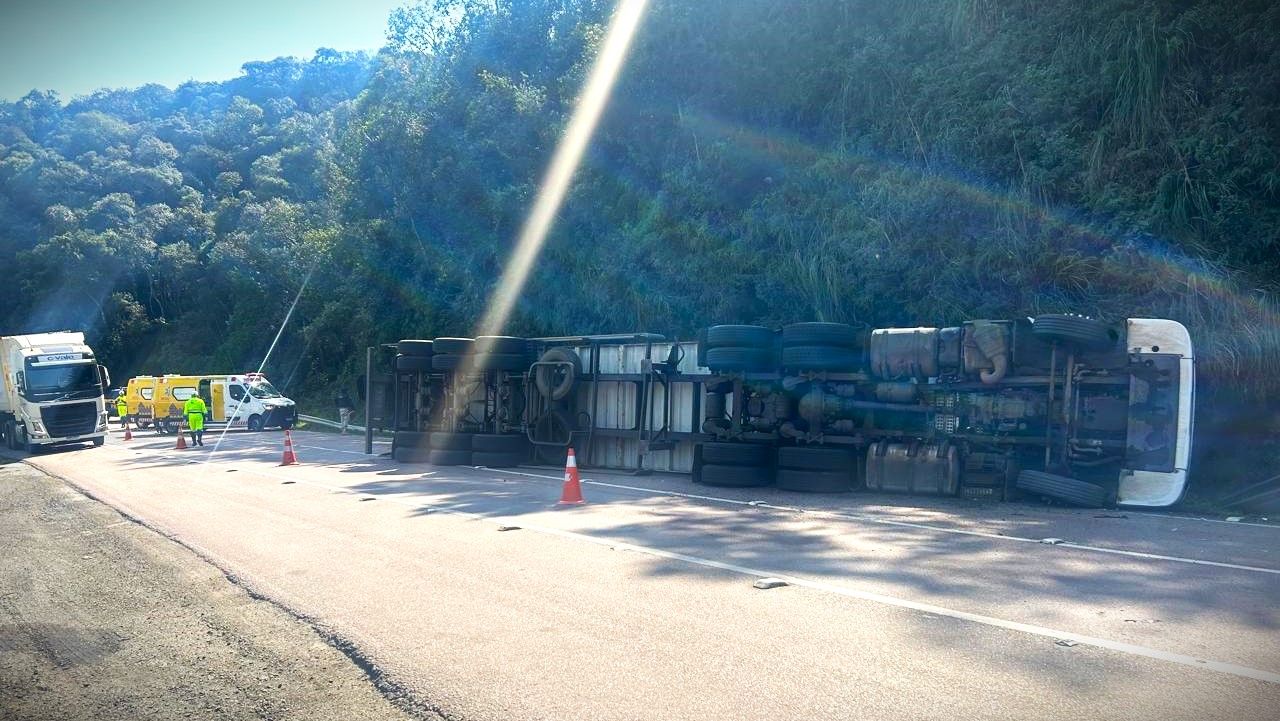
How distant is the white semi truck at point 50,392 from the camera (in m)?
27.0

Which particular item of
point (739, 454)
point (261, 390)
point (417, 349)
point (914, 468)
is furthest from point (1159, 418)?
point (261, 390)

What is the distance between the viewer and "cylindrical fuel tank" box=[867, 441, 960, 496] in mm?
12805

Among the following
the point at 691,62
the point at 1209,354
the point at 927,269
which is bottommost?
the point at 1209,354

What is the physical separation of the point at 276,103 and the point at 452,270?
70.1 m

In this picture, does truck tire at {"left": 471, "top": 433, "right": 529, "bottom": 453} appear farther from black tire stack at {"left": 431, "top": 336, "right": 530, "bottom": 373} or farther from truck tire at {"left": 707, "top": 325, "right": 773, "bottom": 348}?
truck tire at {"left": 707, "top": 325, "right": 773, "bottom": 348}

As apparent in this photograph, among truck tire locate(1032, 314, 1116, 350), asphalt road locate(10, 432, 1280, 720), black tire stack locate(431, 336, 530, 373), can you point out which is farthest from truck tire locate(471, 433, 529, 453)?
truck tire locate(1032, 314, 1116, 350)

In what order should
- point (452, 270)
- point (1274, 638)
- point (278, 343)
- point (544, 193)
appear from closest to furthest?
point (1274, 638) → point (544, 193) → point (452, 270) → point (278, 343)

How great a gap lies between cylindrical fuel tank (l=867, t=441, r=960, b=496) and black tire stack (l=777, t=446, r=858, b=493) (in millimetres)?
381

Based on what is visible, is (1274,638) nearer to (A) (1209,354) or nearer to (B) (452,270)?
(A) (1209,354)

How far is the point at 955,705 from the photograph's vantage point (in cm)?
462

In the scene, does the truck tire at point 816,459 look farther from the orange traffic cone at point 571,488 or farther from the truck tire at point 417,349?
the truck tire at point 417,349

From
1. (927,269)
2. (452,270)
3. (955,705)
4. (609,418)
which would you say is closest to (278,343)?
(452,270)

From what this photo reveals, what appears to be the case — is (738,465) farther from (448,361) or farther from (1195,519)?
(448,361)

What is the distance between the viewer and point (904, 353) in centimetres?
1344
